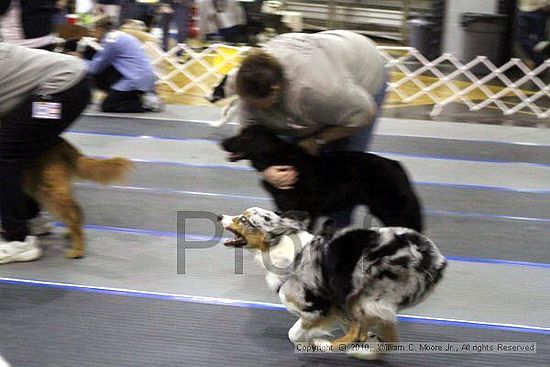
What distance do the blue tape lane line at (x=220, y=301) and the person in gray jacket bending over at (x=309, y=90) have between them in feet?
2.31

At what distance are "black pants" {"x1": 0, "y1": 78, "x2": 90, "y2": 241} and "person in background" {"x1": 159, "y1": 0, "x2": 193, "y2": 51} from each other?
8.68 m

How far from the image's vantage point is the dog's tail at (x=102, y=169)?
419cm

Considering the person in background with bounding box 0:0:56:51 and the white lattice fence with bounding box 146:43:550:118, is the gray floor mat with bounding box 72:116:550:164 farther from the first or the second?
the person in background with bounding box 0:0:56:51

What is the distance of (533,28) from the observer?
1176 centimetres

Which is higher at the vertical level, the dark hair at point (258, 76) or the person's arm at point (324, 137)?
the dark hair at point (258, 76)

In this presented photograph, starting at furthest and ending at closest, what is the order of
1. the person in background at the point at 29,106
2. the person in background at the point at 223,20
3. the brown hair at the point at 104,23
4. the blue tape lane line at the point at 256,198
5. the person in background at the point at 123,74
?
the person in background at the point at 223,20, the brown hair at the point at 104,23, the person in background at the point at 123,74, the blue tape lane line at the point at 256,198, the person in background at the point at 29,106

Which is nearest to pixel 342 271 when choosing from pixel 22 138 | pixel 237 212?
pixel 22 138

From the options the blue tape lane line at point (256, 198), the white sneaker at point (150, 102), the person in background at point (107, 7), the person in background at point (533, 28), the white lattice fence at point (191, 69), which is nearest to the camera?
the blue tape lane line at point (256, 198)

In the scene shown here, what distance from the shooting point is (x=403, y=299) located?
2918 mm

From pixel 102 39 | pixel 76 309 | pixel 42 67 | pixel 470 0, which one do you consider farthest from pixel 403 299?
pixel 470 0

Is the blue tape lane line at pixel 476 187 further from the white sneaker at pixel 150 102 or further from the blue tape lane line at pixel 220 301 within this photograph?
the white sneaker at pixel 150 102

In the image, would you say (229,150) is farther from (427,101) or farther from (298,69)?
(427,101)

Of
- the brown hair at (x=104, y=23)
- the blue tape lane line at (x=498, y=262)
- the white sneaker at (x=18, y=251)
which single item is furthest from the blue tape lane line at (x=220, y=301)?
the brown hair at (x=104, y=23)

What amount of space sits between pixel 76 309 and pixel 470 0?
1035cm
